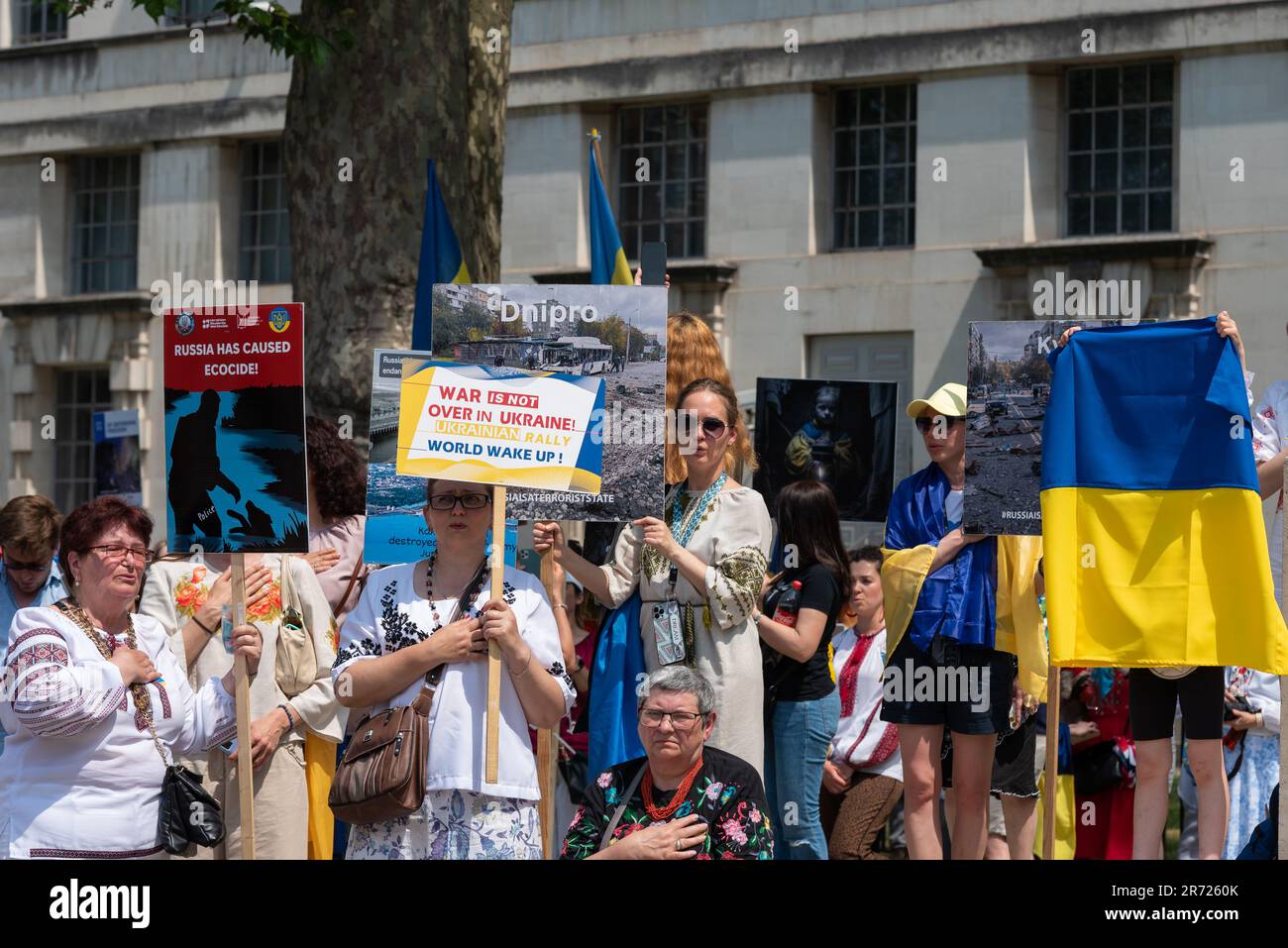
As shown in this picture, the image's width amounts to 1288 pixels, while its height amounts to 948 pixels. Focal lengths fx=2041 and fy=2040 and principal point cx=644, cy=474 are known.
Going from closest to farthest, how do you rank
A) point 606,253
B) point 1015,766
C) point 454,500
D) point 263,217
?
point 454,500 → point 1015,766 → point 606,253 → point 263,217

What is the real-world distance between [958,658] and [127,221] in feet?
68.6

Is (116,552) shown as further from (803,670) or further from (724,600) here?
(803,670)

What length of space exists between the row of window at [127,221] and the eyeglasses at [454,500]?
1942 centimetres

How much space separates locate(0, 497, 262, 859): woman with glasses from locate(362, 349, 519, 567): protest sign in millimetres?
1626

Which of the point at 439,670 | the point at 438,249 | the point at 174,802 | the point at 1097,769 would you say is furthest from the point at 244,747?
the point at 1097,769

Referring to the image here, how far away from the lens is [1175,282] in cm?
2039

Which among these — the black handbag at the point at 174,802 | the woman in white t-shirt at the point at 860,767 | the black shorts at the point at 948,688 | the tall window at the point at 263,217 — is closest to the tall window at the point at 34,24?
the tall window at the point at 263,217

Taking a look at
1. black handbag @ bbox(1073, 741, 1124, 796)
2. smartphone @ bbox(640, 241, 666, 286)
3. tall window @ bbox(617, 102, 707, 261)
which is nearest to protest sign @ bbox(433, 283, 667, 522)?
smartphone @ bbox(640, 241, 666, 286)

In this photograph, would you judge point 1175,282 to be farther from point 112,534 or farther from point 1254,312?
point 112,534

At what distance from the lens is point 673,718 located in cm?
613

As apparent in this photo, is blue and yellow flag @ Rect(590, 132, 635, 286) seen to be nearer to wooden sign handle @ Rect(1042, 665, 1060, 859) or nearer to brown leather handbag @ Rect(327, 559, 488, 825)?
wooden sign handle @ Rect(1042, 665, 1060, 859)

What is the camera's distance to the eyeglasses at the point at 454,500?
6.54 m

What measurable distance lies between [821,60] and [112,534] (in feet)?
55.2

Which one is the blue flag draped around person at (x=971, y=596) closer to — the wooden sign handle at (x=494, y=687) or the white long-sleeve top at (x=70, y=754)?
the wooden sign handle at (x=494, y=687)
